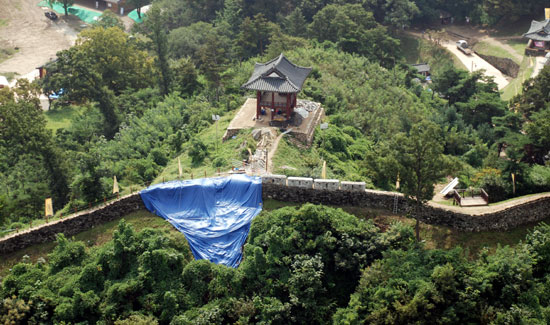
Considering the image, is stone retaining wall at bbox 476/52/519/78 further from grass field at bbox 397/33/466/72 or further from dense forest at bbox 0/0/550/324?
dense forest at bbox 0/0/550/324

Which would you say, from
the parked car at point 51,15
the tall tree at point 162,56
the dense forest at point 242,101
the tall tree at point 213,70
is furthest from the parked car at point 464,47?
the parked car at point 51,15

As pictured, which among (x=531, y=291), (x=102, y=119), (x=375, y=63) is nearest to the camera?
(x=531, y=291)

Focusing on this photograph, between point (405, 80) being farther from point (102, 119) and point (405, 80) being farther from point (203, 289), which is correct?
point (203, 289)

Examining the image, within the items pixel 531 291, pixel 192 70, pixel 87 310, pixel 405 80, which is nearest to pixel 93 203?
pixel 87 310

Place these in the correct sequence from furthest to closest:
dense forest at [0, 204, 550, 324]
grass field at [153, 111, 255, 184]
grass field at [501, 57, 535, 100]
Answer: grass field at [501, 57, 535, 100] < grass field at [153, 111, 255, 184] < dense forest at [0, 204, 550, 324]

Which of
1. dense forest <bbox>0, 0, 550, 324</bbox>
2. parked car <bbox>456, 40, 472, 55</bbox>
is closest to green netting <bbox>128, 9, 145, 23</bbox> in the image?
dense forest <bbox>0, 0, 550, 324</bbox>

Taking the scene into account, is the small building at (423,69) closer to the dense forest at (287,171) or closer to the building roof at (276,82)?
the dense forest at (287,171)

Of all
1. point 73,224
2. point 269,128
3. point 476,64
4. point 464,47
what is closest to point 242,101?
point 269,128
